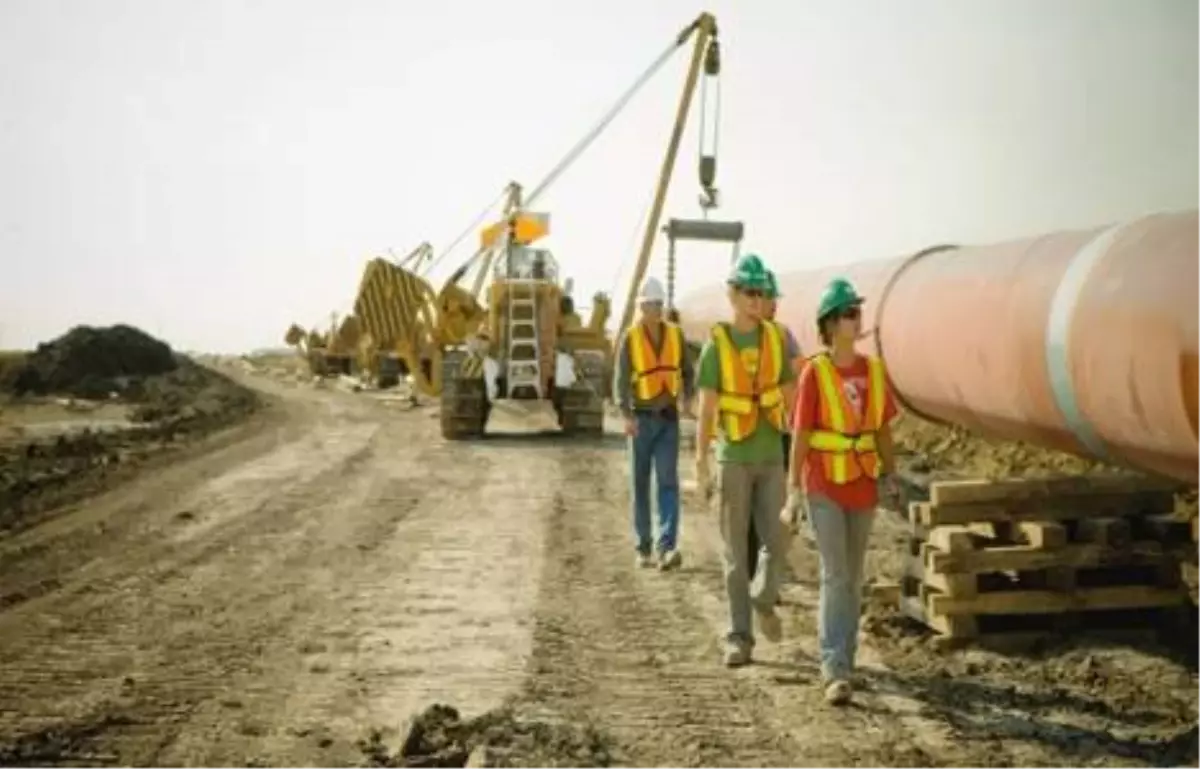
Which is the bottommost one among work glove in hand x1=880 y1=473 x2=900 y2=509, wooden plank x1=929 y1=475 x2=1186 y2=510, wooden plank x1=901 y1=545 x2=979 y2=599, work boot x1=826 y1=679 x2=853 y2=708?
work boot x1=826 y1=679 x2=853 y2=708

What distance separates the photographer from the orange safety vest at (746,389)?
598 centimetres

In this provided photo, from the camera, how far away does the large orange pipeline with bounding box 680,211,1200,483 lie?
18.2ft

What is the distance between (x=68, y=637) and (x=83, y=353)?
2783 centimetres

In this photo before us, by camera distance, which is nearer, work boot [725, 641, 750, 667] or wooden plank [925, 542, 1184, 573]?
work boot [725, 641, 750, 667]

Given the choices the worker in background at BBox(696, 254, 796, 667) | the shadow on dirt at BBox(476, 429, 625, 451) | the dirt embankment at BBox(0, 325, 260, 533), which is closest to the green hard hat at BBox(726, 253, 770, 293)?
the worker in background at BBox(696, 254, 796, 667)

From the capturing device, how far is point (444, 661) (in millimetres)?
5875

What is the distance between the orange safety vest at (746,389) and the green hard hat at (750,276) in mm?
275

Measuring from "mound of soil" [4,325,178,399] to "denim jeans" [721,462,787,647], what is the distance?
Result: 26162 mm

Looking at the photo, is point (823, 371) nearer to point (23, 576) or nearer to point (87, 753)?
point (87, 753)

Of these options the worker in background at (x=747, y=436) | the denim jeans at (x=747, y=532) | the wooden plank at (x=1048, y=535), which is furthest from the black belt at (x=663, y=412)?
the wooden plank at (x=1048, y=535)

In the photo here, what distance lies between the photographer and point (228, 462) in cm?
1493

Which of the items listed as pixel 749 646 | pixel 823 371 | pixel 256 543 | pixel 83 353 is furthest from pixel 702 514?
pixel 83 353

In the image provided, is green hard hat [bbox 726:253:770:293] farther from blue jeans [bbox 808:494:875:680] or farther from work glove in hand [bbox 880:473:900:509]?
work glove in hand [bbox 880:473:900:509]

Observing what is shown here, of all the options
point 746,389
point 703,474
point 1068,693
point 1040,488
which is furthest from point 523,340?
point 1068,693
